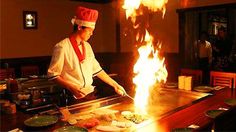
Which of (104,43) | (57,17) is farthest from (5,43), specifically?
(104,43)

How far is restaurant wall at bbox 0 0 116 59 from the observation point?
28.3 ft

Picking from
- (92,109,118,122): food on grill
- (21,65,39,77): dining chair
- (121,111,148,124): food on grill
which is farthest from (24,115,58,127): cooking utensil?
(21,65,39,77): dining chair

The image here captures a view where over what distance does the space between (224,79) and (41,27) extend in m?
6.52

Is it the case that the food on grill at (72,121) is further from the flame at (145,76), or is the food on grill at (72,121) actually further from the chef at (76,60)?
the flame at (145,76)

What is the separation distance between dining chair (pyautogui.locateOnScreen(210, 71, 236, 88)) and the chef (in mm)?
2285

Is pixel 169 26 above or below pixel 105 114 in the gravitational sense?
above

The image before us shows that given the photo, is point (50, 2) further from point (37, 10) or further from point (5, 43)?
point (5, 43)

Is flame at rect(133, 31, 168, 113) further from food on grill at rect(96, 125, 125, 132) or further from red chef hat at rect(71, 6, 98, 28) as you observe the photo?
red chef hat at rect(71, 6, 98, 28)

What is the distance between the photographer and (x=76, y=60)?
3.57 metres

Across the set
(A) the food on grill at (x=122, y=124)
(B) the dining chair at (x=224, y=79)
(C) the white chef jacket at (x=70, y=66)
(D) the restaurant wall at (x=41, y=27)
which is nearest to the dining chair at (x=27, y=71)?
(D) the restaurant wall at (x=41, y=27)

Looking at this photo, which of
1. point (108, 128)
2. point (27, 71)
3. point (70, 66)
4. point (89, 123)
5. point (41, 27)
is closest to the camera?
point (108, 128)

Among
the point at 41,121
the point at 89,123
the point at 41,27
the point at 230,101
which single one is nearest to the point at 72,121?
the point at 89,123

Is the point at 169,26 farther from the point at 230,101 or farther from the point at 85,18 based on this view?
the point at 85,18

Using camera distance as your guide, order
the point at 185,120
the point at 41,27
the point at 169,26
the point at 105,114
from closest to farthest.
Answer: the point at 185,120, the point at 105,114, the point at 169,26, the point at 41,27
